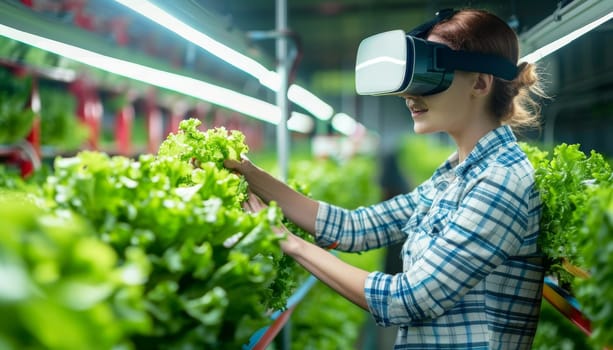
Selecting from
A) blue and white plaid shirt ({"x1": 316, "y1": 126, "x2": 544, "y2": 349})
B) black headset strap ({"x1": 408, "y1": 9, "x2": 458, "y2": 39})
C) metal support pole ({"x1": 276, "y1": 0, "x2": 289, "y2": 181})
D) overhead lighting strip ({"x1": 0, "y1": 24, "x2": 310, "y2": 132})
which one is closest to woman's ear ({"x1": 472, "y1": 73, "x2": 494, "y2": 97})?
blue and white plaid shirt ({"x1": 316, "y1": 126, "x2": 544, "y2": 349})

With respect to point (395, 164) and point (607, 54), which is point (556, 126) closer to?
point (607, 54)

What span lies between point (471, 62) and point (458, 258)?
686 millimetres

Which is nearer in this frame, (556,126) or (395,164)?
(556,126)

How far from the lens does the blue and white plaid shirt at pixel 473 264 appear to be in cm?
188

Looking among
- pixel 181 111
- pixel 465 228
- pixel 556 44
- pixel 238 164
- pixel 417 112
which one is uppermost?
pixel 556 44

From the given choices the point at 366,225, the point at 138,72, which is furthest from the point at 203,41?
→ the point at 366,225

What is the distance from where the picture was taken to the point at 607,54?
8.34 meters

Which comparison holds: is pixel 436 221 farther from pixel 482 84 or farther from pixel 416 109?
pixel 482 84

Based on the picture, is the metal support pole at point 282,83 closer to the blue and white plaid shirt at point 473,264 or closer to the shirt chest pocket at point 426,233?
the blue and white plaid shirt at point 473,264

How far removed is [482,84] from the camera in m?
2.22

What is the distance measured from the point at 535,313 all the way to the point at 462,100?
0.79 m

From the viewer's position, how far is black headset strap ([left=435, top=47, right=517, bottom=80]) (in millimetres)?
2100

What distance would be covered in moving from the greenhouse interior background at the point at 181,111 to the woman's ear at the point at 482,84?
41 cm

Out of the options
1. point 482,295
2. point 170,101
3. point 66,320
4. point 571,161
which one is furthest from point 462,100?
point 170,101
